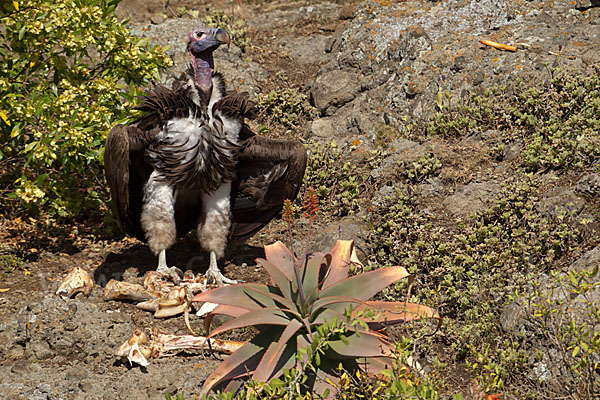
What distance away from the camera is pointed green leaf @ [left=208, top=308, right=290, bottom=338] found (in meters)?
3.27

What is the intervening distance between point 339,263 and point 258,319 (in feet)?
2.33

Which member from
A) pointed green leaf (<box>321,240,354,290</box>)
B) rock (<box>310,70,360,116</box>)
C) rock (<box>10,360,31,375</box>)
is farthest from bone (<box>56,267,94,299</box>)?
rock (<box>310,70,360,116</box>)

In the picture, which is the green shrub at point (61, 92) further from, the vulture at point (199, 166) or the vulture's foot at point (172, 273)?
the vulture's foot at point (172, 273)

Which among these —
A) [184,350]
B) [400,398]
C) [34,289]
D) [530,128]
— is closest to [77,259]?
[34,289]

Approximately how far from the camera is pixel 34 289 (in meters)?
5.00

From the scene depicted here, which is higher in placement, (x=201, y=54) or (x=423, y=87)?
(x=201, y=54)

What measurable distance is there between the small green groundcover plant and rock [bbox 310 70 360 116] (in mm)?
3814

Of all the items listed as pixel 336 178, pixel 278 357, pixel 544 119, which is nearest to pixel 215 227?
pixel 336 178

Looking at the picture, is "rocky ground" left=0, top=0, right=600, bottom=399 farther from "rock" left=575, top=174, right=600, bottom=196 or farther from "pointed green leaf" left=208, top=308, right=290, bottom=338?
"pointed green leaf" left=208, top=308, right=290, bottom=338

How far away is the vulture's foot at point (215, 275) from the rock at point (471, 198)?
1.83m

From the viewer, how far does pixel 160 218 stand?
202 inches

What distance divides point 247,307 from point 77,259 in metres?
2.72

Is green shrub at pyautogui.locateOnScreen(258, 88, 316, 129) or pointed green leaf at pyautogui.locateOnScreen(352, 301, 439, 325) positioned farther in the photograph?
green shrub at pyautogui.locateOnScreen(258, 88, 316, 129)

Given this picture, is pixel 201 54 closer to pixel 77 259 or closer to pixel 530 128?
pixel 77 259
